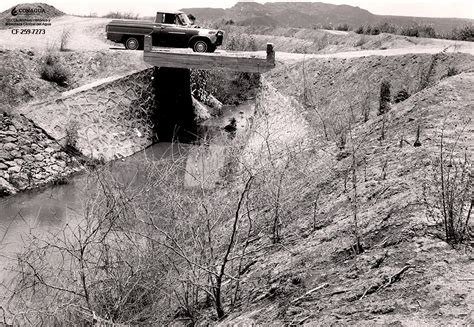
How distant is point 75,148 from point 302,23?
62.9 metres

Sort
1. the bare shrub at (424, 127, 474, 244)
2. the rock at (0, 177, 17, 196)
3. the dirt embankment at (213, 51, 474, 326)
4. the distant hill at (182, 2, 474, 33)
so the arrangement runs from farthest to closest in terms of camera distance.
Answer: the distant hill at (182, 2, 474, 33) < the rock at (0, 177, 17, 196) < the bare shrub at (424, 127, 474, 244) < the dirt embankment at (213, 51, 474, 326)

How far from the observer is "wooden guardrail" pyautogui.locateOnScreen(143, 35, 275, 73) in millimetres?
17453

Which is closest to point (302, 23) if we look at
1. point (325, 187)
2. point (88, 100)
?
point (88, 100)

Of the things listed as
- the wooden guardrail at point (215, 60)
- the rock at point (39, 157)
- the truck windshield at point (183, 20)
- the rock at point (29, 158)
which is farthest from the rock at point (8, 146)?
the truck windshield at point (183, 20)

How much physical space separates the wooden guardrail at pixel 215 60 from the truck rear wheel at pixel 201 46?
111cm

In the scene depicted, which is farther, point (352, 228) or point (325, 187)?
point (325, 187)

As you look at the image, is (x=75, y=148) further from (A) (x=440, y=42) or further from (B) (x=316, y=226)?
(A) (x=440, y=42)

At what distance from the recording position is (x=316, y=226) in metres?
7.06

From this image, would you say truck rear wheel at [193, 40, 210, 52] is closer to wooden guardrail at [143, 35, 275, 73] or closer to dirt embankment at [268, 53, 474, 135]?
wooden guardrail at [143, 35, 275, 73]

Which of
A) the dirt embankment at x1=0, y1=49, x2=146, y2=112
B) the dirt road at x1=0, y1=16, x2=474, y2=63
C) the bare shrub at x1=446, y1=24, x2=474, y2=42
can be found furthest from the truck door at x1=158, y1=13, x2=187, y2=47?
the bare shrub at x1=446, y1=24, x2=474, y2=42

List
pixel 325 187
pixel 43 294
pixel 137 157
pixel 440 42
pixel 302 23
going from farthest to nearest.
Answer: pixel 302 23, pixel 440 42, pixel 137 157, pixel 325 187, pixel 43 294

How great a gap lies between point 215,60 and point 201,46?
1.68 meters

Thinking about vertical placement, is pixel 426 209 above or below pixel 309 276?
above

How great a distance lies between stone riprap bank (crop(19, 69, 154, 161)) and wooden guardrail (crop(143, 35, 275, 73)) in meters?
1.46
